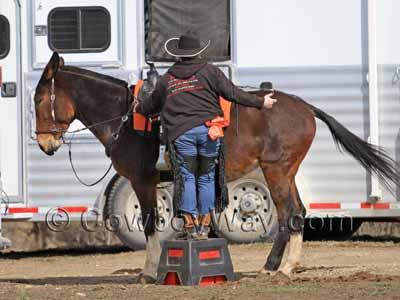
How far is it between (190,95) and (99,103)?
5.18 feet

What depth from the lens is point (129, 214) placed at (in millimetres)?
13688

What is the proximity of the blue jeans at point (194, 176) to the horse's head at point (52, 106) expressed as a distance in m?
1.79

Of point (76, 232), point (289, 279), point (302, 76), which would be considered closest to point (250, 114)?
point (289, 279)

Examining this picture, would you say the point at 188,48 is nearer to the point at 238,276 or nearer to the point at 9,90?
the point at 238,276

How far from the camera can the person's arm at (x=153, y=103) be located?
31.7ft

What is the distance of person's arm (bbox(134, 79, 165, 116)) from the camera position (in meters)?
9.67

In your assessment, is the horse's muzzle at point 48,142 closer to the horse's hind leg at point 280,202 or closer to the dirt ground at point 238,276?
the dirt ground at point 238,276

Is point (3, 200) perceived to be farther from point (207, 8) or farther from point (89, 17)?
point (207, 8)

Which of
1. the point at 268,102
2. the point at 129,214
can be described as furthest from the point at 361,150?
the point at 129,214

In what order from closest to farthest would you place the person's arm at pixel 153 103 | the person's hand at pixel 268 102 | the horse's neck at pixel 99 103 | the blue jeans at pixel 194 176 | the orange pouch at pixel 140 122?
1. the blue jeans at pixel 194 176
2. the person's arm at pixel 153 103
3. the person's hand at pixel 268 102
4. the orange pouch at pixel 140 122
5. the horse's neck at pixel 99 103

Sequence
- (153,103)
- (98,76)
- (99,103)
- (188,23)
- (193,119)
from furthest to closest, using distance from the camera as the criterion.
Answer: (188,23) → (98,76) → (99,103) → (153,103) → (193,119)

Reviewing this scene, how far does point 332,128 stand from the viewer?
1098 cm

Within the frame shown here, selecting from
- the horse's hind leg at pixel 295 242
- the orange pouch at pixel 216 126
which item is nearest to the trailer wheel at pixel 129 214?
the horse's hind leg at pixel 295 242

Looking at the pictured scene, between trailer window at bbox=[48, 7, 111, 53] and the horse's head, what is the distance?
2.51 m
